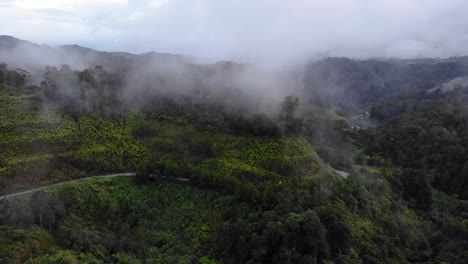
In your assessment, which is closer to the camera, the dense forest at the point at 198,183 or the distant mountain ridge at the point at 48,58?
the dense forest at the point at 198,183

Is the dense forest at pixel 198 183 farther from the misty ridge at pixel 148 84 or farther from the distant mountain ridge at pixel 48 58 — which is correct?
the distant mountain ridge at pixel 48 58

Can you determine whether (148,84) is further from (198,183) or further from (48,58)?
(48,58)

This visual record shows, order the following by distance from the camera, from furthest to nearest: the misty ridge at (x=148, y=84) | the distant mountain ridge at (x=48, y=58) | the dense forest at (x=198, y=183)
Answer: the distant mountain ridge at (x=48, y=58)
the misty ridge at (x=148, y=84)
the dense forest at (x=198, y=183)

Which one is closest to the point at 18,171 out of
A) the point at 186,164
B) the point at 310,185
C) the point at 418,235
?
the point at 186,164

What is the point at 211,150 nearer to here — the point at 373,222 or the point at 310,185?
the point at 310,185

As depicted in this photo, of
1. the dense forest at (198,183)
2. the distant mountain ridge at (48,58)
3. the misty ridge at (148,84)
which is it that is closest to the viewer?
the dense forest at (198,183)

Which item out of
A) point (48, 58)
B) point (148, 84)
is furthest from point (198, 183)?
point (48, 58)

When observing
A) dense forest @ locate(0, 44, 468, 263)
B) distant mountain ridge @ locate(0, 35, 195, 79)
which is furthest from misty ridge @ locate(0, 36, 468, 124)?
dense forest @ locate(0, 44, 468, 263)

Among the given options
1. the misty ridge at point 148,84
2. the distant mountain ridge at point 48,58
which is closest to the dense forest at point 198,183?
the misty ridge at point 148,84
